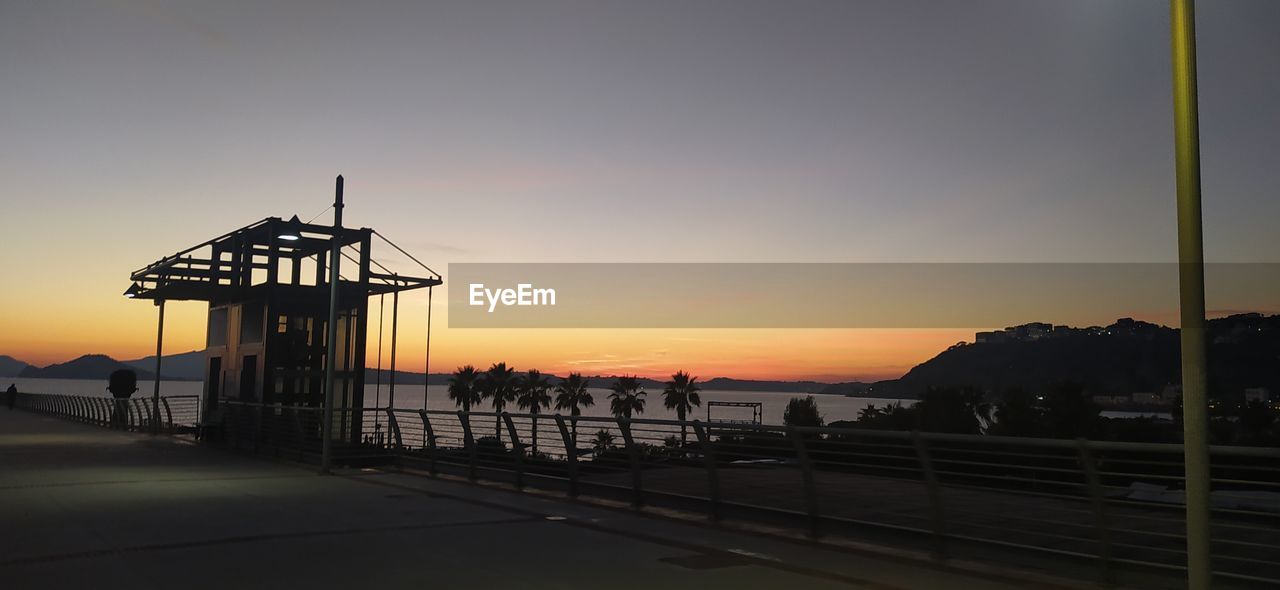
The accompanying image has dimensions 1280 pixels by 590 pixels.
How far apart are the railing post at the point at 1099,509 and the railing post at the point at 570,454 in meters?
6.83

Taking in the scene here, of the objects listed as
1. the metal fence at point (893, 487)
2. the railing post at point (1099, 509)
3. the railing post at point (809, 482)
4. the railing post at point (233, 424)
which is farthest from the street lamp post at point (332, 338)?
the railing post at point (1099, 509)

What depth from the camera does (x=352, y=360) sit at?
1166 inches

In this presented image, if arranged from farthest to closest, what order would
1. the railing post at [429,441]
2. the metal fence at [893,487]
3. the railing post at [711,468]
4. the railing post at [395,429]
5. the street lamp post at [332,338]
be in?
the railing post at [395,429]
the street lamp post at [332,338]
the railing post at [429,441]
the railing post at [711,468]
the metal fence at [893,487]

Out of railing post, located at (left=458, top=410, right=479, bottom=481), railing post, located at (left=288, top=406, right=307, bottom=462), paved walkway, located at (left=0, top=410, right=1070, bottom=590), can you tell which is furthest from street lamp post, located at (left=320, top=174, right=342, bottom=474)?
railing post, located at (left=458, top=410, right=479, bottom=481)

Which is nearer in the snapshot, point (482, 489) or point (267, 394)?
point (482, 489)

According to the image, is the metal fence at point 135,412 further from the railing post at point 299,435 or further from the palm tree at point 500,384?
the palm tree at point 500,384

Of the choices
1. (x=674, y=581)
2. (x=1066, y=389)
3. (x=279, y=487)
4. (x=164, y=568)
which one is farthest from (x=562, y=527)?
(x=1066, y=389)

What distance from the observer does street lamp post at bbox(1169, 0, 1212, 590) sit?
5480 millimetres

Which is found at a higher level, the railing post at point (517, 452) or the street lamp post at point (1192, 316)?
the street lamp post at point (1192, 316)

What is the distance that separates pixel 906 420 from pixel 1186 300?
5219 cm

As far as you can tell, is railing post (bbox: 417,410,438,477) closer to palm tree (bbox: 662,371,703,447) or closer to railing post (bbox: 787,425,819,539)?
railing post (bbox: 787,425,819,539)

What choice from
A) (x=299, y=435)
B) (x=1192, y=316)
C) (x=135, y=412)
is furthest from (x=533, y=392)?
(x=1192, y=316)

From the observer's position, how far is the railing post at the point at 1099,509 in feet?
23.0

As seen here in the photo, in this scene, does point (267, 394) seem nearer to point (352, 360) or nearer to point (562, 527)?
point (352, 360)
